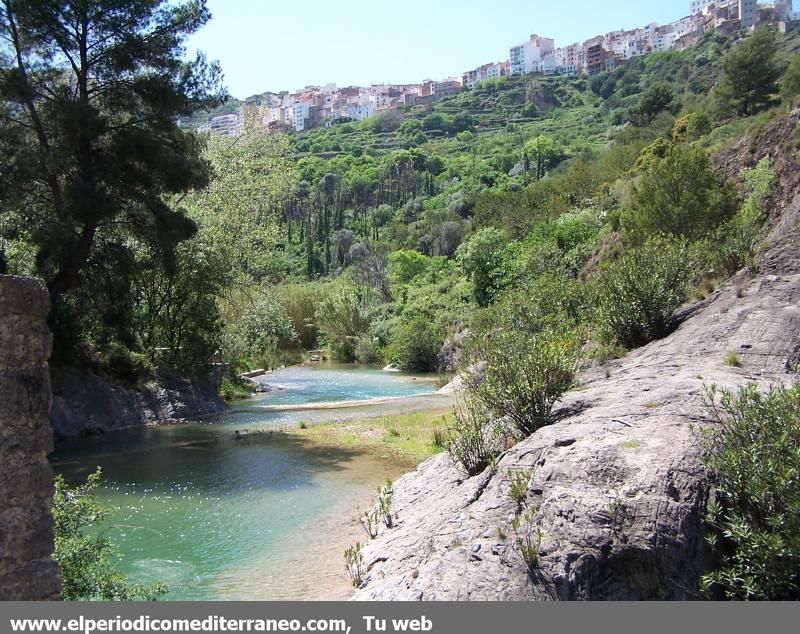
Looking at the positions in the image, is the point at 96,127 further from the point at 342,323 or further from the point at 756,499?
the point at 342,323

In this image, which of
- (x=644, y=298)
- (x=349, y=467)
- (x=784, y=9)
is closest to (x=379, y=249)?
(x=349, y=467)

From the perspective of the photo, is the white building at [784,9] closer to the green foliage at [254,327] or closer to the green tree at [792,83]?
the green tree at [792,83]

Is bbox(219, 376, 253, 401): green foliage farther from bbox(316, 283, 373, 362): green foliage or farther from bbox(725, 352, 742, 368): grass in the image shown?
bbox(725, 352, 742, 368): grass

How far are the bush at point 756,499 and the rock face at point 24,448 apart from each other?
183 inches

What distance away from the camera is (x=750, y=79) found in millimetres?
49438

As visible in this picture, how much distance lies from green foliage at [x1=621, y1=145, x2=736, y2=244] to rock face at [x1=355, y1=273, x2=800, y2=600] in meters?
18.1

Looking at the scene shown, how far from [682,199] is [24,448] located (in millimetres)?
25434

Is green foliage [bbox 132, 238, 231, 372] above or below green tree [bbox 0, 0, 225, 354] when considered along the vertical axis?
below

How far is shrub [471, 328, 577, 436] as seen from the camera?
8344 millimetres

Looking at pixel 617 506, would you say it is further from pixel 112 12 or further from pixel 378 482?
pixel 112 12

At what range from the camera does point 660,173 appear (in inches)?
1051

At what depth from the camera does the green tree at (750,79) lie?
160ft

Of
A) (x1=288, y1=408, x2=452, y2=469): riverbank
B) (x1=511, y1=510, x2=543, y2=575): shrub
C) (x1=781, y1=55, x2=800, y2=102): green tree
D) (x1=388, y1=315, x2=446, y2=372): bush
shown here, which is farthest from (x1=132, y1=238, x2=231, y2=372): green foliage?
(x1=781, y1=55, x2=800, y2=102): green tree

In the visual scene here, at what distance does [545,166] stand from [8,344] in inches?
4037
